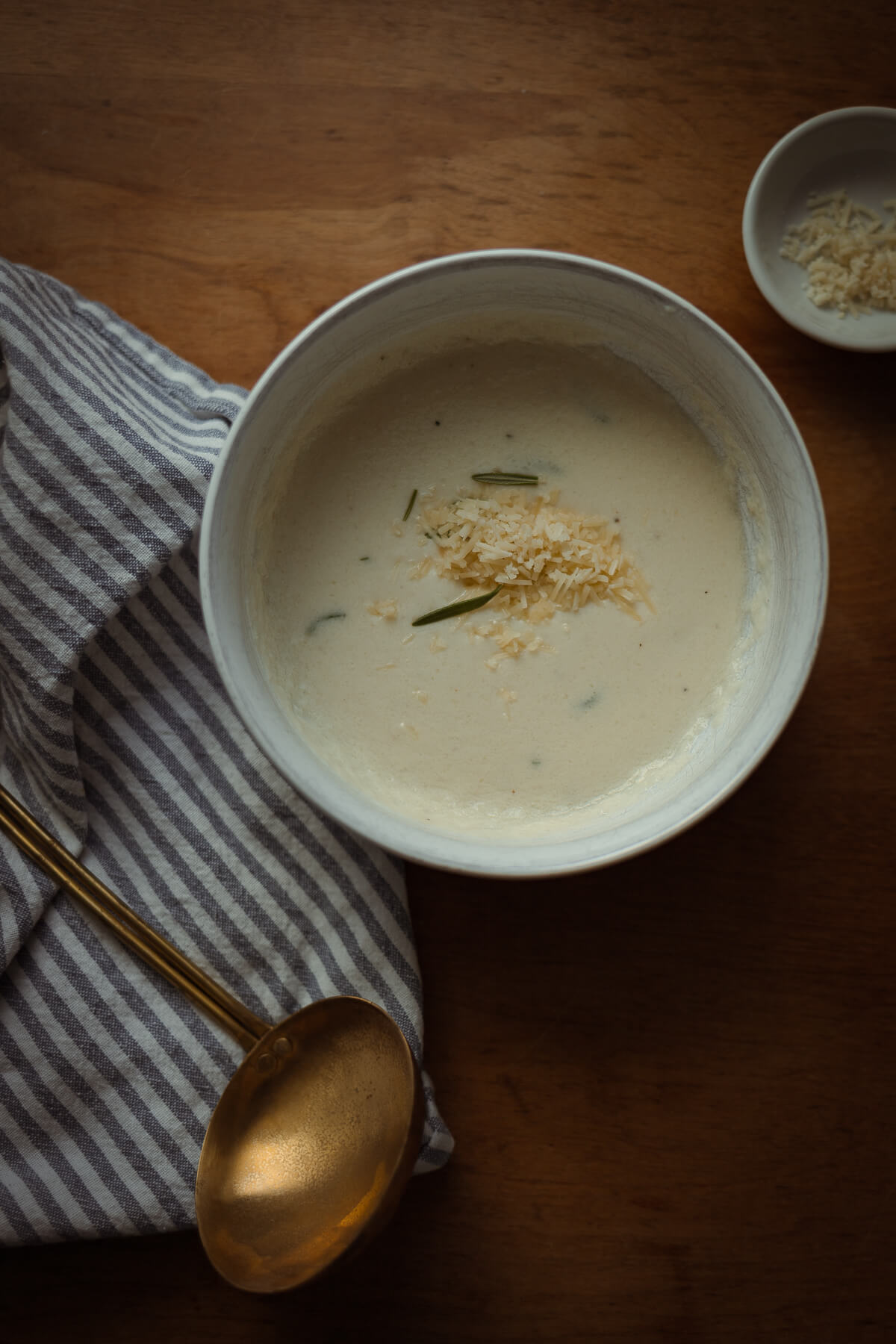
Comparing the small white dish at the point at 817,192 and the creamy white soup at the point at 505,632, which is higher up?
the small white dish at the point at 817,192

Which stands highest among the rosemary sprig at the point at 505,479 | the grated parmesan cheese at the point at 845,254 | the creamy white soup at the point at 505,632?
the grated parmesan cheese at the point at 845,254

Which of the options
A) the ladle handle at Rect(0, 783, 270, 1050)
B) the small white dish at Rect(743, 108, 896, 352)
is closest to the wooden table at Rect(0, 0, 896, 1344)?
the small white dish at Rect(743, 108, 896, 352)

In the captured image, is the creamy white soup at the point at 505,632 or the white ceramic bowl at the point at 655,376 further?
the creamy white soup at the point at 505,632

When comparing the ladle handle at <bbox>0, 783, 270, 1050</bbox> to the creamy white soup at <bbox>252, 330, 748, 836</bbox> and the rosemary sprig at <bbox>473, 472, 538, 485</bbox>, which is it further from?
the rosemary sprig at <bbox>473, 472, 538, 485</bbox>

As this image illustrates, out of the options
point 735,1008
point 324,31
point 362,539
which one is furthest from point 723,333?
point 735,1008

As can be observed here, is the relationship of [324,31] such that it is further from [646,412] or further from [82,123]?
[646,412]

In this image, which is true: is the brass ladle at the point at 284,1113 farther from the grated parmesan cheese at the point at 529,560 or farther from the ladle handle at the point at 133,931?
the grated parmesan cheese at the point at 529,560

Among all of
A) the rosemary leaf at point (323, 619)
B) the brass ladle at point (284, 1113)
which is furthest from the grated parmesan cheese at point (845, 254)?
the brass ladle at point (284, 1113)
